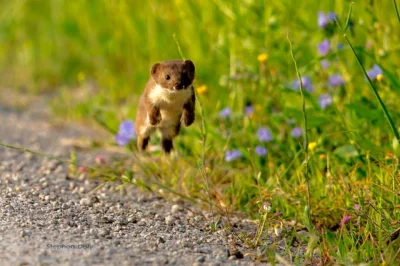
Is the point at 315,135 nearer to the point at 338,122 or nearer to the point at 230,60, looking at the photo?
the point at 338,122

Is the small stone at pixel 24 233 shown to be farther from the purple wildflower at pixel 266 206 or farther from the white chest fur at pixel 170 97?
the purple wildflower at pixel 266 206

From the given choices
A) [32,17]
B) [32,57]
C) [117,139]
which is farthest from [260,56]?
[32,17]

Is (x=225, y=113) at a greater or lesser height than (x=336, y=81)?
lesser

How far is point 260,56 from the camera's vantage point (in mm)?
4504

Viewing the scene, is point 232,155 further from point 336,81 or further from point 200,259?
point 200,259

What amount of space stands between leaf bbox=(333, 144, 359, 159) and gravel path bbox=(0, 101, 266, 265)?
66 centimetres

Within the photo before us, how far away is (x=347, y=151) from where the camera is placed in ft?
12.5

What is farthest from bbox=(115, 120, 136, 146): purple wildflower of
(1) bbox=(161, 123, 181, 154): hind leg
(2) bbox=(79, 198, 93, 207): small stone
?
(2) bbox=(79, 198, 93, 207): small stone

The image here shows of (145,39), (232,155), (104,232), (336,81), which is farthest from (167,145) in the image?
(145,39)

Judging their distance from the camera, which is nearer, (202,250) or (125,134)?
(202,250)

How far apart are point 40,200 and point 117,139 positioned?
3.03 feet

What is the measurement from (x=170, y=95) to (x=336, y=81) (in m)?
1.38

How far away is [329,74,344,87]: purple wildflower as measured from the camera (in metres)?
4.34

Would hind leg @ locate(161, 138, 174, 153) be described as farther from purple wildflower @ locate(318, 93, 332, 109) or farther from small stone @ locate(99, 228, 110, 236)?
purple wildflower @ locate(318, 93, 332, 109)
